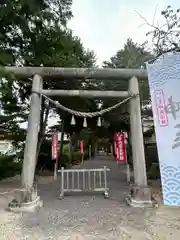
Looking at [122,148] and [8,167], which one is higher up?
[122,148]

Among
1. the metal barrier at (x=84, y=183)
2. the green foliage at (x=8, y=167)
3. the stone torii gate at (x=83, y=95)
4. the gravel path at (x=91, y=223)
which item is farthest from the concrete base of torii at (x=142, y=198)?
the green foliage at (x=8, y=167)

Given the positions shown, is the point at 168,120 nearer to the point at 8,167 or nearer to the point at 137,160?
the point at 137,160

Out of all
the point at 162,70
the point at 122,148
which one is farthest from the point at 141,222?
the point at 122,148

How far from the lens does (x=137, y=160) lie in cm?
507

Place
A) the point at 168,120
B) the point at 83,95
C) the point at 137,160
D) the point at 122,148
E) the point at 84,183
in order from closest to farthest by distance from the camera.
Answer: the point at 168,120, the point at 137,160, the point at 83,95, the point at 84,183, the point at 122,148

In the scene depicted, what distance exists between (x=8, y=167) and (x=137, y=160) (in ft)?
26.2

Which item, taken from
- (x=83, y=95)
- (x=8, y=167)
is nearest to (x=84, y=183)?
(x=83, y=95)

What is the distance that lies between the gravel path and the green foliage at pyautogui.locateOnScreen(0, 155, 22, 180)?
19.7ft

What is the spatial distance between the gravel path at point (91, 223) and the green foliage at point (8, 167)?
6.00 metres

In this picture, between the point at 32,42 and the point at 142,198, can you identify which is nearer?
the point at 142,198

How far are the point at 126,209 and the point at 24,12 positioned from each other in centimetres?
607

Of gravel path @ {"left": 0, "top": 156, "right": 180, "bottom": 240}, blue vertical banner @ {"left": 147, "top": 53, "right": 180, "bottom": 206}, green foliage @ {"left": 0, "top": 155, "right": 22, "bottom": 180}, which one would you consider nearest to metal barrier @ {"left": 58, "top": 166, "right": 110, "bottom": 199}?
gravel path @ {"left": 0, "top": 156, "right": 180, "bottom": 240}

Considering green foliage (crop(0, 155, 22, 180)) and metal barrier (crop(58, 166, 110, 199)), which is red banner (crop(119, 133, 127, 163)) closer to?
metal barrier (crop(58, 166, 110, 199))

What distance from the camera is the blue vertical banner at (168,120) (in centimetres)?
277
